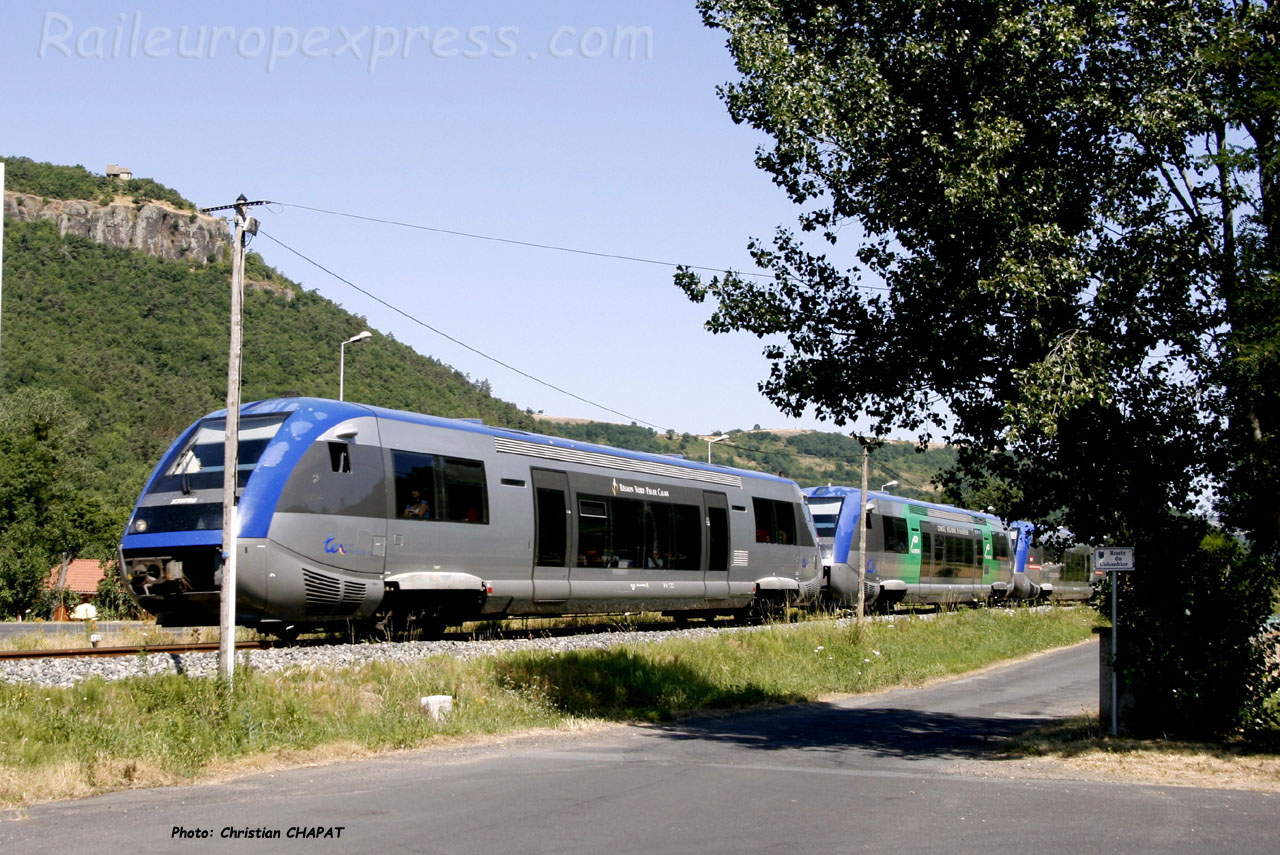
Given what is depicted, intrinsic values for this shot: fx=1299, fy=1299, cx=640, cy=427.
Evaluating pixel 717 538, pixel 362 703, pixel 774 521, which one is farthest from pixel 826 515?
pixel 362 703

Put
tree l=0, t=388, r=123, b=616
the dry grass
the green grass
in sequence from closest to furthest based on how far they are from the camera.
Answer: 1. the green grass
2. the dry grass
3. tree l=0, t=388, r=123, b=616

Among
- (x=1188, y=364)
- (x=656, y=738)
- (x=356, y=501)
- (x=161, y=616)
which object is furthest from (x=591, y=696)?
(x=1188, y=364)

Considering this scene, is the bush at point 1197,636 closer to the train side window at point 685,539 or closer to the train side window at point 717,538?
the train side window at point 685,539

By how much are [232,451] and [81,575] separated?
72661mm

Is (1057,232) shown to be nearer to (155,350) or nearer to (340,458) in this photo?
(340,458)

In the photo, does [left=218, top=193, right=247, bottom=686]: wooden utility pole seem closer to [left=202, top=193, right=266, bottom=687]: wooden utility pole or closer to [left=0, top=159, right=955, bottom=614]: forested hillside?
[left=202, top=193, right=266, bottom=687]: wooden utility pole

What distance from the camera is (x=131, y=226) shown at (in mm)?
145375

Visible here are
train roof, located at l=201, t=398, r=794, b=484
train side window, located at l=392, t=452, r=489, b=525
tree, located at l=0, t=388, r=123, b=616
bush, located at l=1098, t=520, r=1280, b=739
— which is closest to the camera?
bush, located at l=1098, t=520, r=1280, b=739

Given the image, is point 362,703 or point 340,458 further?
point 340,458

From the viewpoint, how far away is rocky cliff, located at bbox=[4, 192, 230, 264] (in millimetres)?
144000

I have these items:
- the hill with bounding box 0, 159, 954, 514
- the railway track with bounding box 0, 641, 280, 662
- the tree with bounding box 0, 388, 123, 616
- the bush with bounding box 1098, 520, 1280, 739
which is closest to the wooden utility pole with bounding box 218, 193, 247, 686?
the railway track with bounding box 0, 641, 280, 662

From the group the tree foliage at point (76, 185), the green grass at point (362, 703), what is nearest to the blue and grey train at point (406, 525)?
the green grass at point (362, 703)

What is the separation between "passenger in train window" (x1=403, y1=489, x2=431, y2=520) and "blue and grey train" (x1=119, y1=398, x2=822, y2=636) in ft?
0.08

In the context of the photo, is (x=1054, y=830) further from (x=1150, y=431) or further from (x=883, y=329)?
(x=883, y=329)
